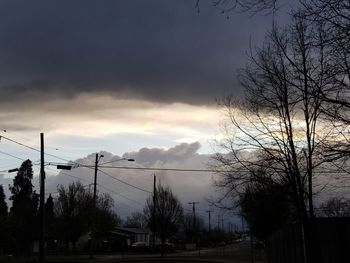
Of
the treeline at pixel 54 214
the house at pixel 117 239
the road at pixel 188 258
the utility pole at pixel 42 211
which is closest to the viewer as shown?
the utility pole at pixel 42 211

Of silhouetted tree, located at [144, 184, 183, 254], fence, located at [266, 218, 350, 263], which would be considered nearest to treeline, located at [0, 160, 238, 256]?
silhouetted tree, located at [144, 184, 183, 254]

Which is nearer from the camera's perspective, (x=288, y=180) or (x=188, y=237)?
(x=288, y=180)

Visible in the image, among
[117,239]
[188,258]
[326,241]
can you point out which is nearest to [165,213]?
[117,239]

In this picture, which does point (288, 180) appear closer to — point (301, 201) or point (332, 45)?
point (301, 201)

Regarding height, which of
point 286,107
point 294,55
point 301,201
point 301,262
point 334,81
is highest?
point 294,55

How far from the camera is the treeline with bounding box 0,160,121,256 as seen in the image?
84812 mm

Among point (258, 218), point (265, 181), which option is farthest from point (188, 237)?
point (265, 181)

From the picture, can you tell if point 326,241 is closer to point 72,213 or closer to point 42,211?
point 42,211

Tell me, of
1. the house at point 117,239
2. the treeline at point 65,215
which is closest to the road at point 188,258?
the treeline at point 65,215

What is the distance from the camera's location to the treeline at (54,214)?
84812 millimetres

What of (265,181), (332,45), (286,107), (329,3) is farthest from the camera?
(265,181)

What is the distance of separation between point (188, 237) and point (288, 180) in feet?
467

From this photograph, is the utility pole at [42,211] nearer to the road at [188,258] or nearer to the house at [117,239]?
the road at [188,258]

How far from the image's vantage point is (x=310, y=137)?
644 inches
